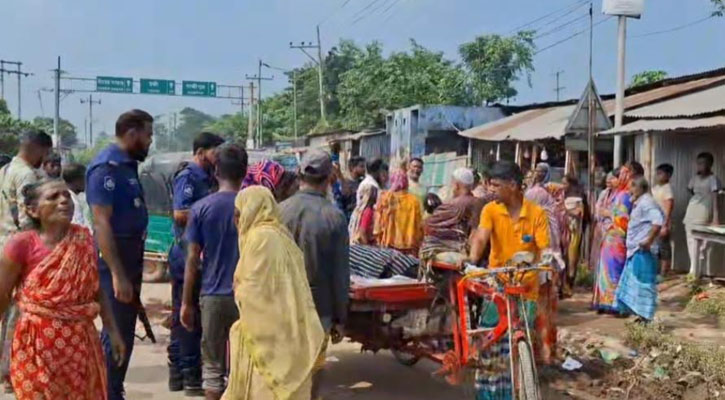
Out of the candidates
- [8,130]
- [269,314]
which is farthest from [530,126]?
[8,130]

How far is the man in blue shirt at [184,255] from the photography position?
5598 mm

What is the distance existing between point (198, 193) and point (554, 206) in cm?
460

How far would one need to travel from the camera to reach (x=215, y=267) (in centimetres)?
458

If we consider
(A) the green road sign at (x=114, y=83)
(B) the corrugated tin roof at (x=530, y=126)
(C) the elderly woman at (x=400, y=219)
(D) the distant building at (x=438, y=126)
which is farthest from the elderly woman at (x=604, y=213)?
(A) the green road sign at (x=114, y=83)

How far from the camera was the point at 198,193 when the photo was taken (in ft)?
18.4

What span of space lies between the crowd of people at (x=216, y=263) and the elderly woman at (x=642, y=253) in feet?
7.10

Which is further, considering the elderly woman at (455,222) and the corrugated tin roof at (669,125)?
the corrugated tin roof at (669,125)

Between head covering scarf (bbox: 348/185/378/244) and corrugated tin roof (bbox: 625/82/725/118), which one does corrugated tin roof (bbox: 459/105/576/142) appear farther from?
head covering scarf (bbox: 348/185/378/244)

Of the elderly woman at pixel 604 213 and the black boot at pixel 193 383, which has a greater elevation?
the elderly woman at pixel 604 213

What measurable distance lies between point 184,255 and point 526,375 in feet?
8.20

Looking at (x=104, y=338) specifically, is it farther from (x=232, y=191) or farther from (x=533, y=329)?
(x=533, y=329)

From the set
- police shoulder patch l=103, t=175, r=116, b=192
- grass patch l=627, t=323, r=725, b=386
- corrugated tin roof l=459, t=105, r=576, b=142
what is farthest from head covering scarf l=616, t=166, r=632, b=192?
police shoulder patch l=103, t=175, r=116, b=192

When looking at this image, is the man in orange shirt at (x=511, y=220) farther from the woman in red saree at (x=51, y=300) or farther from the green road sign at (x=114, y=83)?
the green road sign at (x=114, y=83)

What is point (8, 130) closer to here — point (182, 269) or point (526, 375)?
point (182, 269)
